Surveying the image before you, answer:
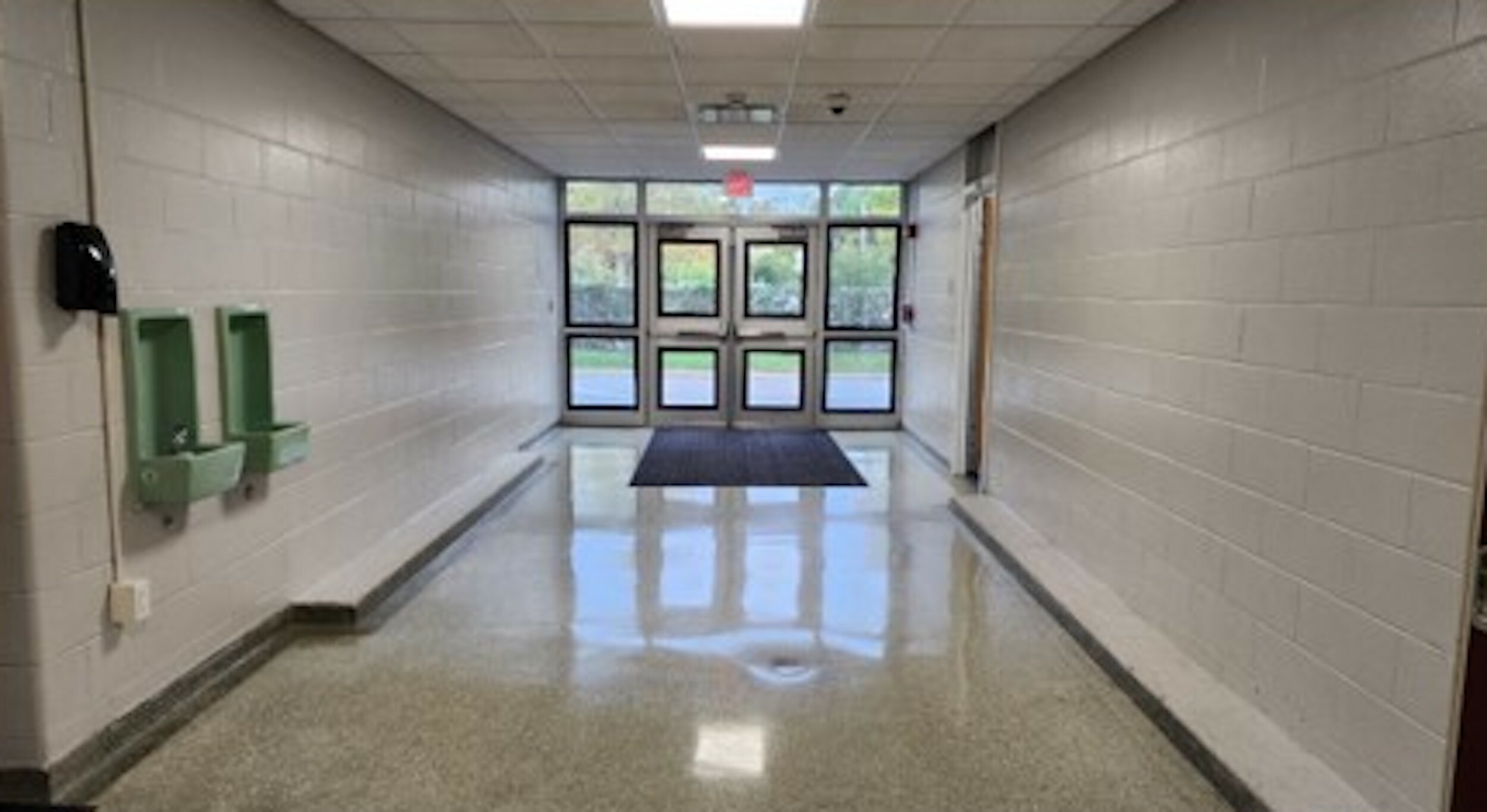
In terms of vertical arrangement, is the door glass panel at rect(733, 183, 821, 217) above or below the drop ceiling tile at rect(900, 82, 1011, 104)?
below

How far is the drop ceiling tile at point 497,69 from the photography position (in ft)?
15.3

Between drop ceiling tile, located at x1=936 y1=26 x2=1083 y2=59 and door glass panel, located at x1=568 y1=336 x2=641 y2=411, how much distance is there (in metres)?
6.12

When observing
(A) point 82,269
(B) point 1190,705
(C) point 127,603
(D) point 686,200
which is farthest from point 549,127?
(B) point 1190,705

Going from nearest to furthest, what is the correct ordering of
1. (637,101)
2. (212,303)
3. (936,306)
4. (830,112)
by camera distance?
(212,303) → (637,101) → (830,112) → (936,306)

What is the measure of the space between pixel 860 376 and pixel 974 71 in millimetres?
5650

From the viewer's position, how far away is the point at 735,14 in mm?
3949

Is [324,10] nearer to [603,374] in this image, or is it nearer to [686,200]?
[686,200]

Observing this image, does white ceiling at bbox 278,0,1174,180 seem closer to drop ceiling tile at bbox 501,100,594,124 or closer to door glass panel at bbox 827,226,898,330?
drop ceiling tile at bbox 501,100,594,124

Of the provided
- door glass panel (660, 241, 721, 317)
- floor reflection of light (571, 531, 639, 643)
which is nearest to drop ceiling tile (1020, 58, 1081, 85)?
floor reflection of light (571, 531, 639, 643)

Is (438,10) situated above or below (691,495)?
above

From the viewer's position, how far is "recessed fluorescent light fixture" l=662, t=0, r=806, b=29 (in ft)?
12.5

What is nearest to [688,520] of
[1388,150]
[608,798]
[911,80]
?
[911,80]

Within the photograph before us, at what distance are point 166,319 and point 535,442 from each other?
18.9ft

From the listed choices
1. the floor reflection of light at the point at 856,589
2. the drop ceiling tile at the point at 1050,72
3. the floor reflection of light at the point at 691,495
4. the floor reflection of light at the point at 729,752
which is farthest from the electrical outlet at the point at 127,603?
the drop ceiling tile at the point at 1050,72
